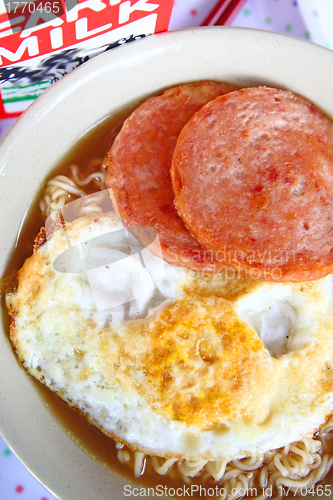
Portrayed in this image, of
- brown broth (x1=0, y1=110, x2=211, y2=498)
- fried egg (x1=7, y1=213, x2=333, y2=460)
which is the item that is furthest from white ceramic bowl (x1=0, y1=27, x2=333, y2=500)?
fried egg (x1=7, y1=213, x2=333, y2=460)

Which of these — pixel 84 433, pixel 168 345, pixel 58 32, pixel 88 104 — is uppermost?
pixel 58 32

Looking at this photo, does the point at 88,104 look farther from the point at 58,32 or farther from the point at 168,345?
the point at 168,345

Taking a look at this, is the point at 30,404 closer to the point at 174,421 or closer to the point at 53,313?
the point at 53,313

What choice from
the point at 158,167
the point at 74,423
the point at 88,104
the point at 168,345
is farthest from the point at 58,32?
the point at 74,423

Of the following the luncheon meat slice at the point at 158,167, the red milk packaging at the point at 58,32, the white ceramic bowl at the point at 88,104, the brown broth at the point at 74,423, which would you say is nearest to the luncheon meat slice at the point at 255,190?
the luncheon meat slice at the point at 158,167

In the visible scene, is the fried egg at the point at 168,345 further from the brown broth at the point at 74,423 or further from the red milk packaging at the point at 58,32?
the red milk packaging at the point at 58,32

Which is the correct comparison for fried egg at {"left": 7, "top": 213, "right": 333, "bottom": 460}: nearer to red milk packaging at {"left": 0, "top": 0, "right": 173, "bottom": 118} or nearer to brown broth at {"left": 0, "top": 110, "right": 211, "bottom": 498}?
brown broth at {"left": 0, "top": 110, "right": 211, "bottom": 498}
